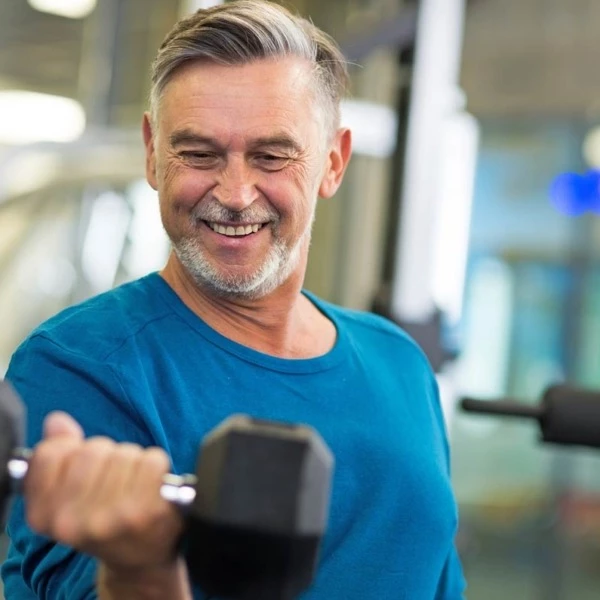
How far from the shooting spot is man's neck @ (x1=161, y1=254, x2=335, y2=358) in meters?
1.21

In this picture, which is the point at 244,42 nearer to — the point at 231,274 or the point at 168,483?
the point at 231,274

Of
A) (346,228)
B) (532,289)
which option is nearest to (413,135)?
(346,228)

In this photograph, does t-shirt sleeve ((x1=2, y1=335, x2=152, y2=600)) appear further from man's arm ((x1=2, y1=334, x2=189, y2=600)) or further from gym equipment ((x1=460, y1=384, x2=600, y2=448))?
gym equipment ((x1=460, y1=384, x2=600, y2=448))

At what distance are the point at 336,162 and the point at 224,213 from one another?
27 centimetres

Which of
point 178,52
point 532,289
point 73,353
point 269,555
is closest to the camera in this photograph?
point 269,555

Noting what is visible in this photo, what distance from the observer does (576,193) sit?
5312mm

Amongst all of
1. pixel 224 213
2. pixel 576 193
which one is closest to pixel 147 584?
pixel 224 213

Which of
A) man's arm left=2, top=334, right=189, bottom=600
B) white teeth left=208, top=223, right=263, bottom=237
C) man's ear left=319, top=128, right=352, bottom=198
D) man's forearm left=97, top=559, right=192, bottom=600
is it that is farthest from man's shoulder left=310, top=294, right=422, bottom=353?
man's forearm left=97, top=559, right=192, bottom=600

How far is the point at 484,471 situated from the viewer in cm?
562

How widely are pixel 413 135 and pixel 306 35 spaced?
99 centimetres

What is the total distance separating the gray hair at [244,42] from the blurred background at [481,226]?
3023 mm

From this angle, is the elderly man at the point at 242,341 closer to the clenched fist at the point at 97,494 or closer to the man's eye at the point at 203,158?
the man's eye at the point at 203,158

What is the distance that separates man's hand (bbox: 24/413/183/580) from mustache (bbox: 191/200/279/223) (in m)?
0.48

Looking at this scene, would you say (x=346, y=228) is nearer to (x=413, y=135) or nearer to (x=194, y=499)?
(x=413, y=135)
